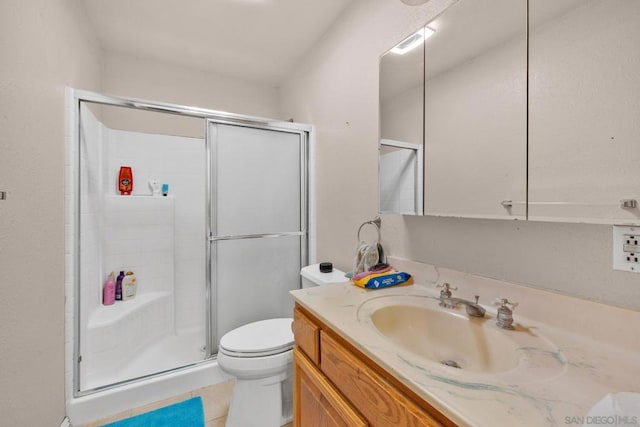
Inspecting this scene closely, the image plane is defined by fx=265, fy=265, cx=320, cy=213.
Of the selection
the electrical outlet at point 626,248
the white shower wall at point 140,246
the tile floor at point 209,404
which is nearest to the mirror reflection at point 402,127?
the electrical outlet at point 626,248

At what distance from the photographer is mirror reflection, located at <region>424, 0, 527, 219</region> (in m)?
0.85

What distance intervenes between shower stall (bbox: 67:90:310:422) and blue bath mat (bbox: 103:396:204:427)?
0.20 meters

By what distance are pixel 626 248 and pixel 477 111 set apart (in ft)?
1.91

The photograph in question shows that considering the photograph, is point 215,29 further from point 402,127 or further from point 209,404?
point 209,404

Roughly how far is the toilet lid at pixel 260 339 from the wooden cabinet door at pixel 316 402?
374 mm

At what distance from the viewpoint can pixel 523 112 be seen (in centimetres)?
83

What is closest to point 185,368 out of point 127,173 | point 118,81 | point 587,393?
point 127,173

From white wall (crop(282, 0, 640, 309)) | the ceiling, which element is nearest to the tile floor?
white wall (crop(282, 0, 640, 309))

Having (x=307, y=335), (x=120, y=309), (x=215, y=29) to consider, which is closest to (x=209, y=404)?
(x=120, y=309)

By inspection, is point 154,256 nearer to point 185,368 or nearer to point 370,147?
point 185,368

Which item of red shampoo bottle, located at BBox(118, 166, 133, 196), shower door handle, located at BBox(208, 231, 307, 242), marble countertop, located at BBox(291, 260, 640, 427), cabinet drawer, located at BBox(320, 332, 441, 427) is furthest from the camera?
red shampoo bottle, located at BBox(118, 166, 133, 196)

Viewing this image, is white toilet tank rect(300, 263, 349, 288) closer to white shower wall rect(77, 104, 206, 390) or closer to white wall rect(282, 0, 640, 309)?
white wall rect(282, 0, 640, 309)

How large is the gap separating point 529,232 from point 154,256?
263 cm

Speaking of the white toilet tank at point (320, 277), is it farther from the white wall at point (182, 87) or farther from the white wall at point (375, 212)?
the white wall at point (182, 87)
